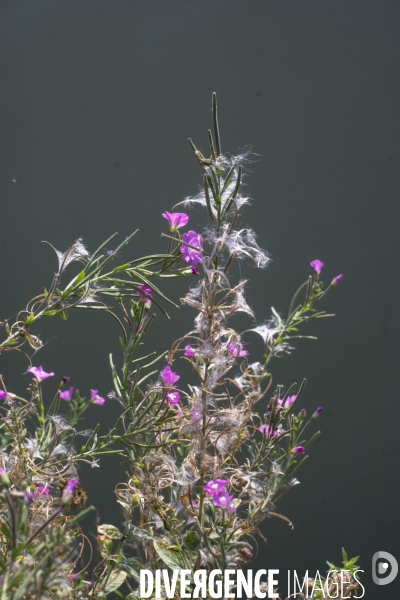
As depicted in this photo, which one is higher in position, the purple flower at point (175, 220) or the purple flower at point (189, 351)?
the purple flower at point (175, 220)

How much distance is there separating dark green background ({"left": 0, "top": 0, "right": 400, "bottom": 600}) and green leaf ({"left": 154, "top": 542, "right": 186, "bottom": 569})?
1302 mm

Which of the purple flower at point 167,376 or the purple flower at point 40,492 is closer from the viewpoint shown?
the purple flower at point 40,492

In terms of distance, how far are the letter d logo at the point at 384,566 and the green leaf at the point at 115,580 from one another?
51.4 inches

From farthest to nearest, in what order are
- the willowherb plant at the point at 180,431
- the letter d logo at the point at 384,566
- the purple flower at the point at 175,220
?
1. the letter d logo at the point at 384,566
2. the purple flower at the point at 175,220
3. the willowherb plant at the point at 180,431

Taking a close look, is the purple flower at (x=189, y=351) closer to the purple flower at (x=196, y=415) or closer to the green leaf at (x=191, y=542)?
the purple flower at (x=196, y=415)

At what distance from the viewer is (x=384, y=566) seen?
6.93 feet

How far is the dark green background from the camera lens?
2172 millimetres

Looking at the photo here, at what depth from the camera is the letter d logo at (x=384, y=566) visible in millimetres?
2096

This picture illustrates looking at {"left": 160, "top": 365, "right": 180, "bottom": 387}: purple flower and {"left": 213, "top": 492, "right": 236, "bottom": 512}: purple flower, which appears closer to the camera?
{"left": 213, "top": 492, "right": 236, "bottom": 512}: purple flower

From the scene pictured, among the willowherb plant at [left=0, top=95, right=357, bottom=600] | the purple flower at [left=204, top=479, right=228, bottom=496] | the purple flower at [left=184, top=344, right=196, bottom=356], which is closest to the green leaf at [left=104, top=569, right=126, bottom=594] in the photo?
the willowherb plant at [left=0, top=95, right=357, bottom=600]

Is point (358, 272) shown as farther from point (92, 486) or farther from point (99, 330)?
point (92, 486)

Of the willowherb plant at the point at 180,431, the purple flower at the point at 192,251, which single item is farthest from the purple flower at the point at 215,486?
the purple flower at the point at 192,251

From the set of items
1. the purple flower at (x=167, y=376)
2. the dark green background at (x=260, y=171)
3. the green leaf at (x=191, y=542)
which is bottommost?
the green leaf at (x=191, y=542)

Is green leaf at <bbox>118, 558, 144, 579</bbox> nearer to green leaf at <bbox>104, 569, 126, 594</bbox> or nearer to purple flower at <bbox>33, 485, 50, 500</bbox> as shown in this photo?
green leaf at <bbox>104, 569, 126, 594</bbox>
